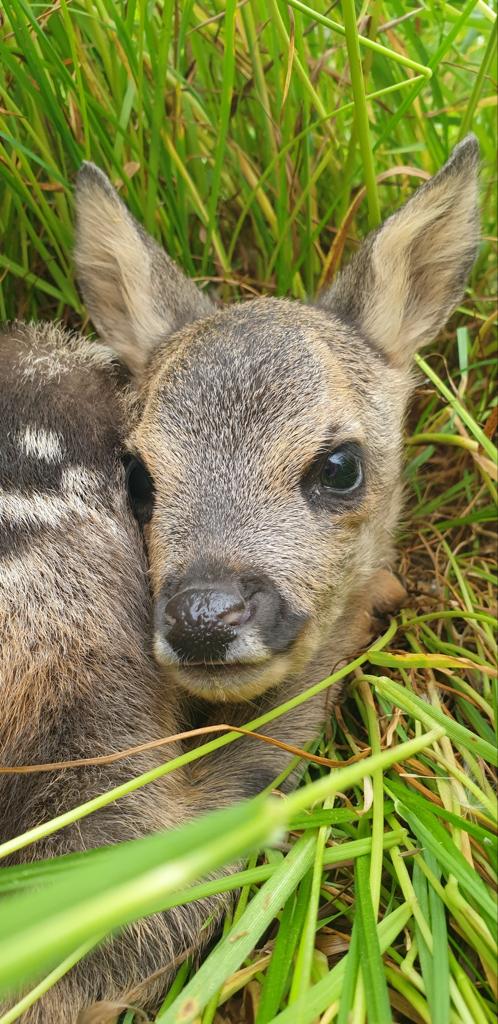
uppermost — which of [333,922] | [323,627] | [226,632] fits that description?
[226,632]

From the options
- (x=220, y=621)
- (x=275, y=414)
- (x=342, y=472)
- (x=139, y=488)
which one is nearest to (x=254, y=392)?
(x=275, y=414)

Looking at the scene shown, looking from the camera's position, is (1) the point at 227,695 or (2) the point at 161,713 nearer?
(1) the point at 227,695

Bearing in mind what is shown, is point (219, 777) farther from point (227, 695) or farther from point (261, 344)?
point (261, 344)

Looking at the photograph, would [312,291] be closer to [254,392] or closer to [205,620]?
[254,392]

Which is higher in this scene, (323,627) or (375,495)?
(375,495)

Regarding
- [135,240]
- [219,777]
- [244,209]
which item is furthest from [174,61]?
[219,777]

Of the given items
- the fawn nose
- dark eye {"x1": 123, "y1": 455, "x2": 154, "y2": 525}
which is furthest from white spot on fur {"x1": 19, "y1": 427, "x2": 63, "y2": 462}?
the fawn nose

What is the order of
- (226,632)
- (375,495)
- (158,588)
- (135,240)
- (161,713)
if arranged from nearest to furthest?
(226,632)
(158,588)
(161,713)
(375,495)
(135,240)
